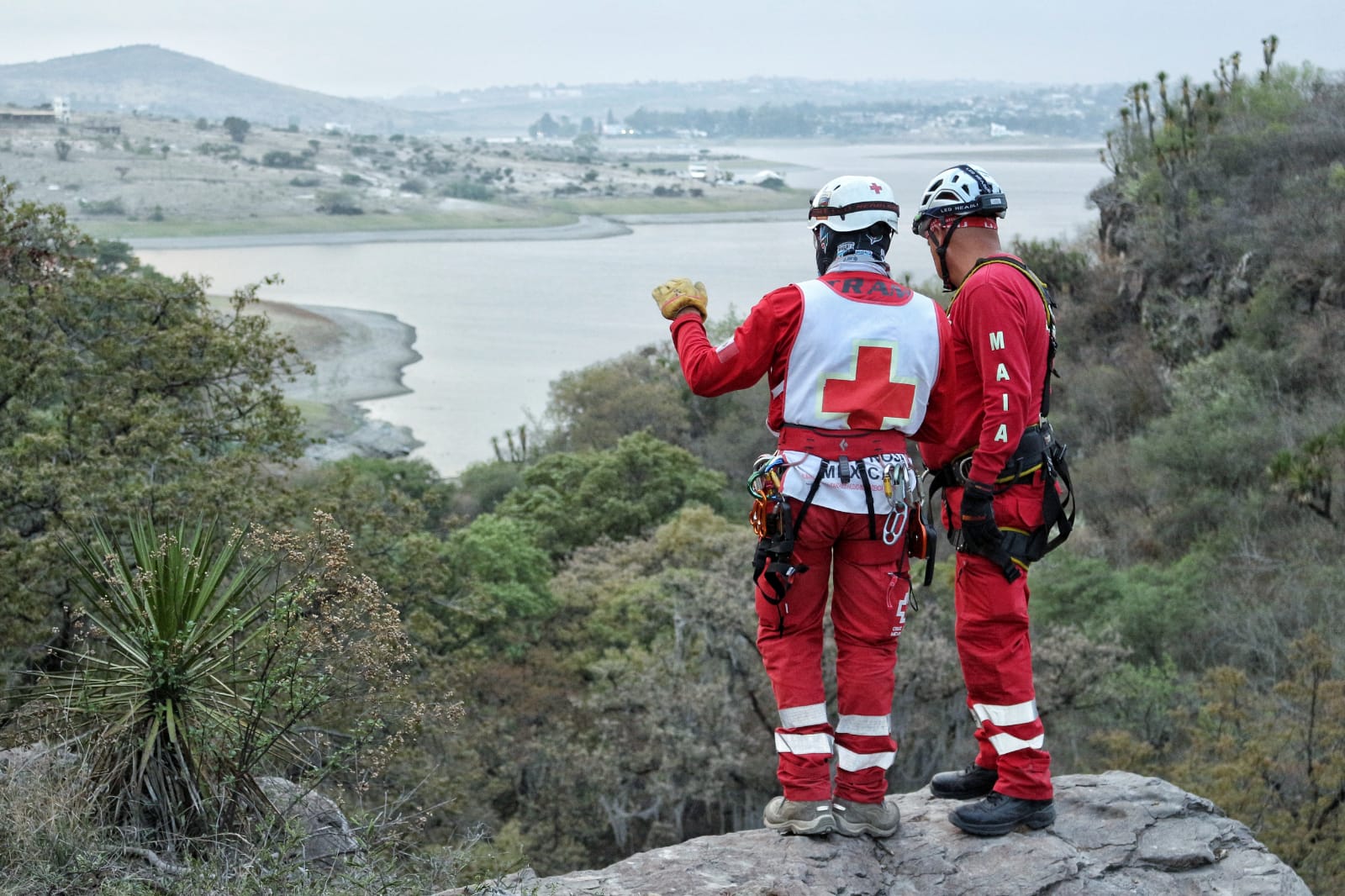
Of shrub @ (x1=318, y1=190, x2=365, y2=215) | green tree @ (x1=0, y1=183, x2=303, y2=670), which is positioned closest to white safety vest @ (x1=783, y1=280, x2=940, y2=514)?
green tree @ (x1=0, y1=183, x2=303, y2=670)

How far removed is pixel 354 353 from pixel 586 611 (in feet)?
147

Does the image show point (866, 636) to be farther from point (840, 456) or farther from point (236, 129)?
point (236, 129)

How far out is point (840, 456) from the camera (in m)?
5.50

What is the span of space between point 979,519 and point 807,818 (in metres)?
1.47

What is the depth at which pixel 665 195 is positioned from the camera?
5236 inches

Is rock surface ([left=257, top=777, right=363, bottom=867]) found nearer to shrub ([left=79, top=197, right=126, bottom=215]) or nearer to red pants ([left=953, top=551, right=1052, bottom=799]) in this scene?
red pants ([left=953, top=551, right=1052, bottom=799])

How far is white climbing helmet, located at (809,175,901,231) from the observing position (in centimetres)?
554

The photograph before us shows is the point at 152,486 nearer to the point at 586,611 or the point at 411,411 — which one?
the point at 586,611

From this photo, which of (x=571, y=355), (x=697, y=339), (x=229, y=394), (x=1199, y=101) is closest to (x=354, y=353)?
(x=571, y=355)

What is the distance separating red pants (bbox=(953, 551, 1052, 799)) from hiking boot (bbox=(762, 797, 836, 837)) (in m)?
0.80

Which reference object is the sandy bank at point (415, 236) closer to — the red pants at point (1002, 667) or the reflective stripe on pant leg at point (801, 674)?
the reflective stripe on pant leg at point (801, 674)

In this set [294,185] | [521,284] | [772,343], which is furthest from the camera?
[294,185]

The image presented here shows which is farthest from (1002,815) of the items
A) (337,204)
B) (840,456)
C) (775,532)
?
(337,204)

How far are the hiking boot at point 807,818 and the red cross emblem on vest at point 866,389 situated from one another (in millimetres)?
1628
